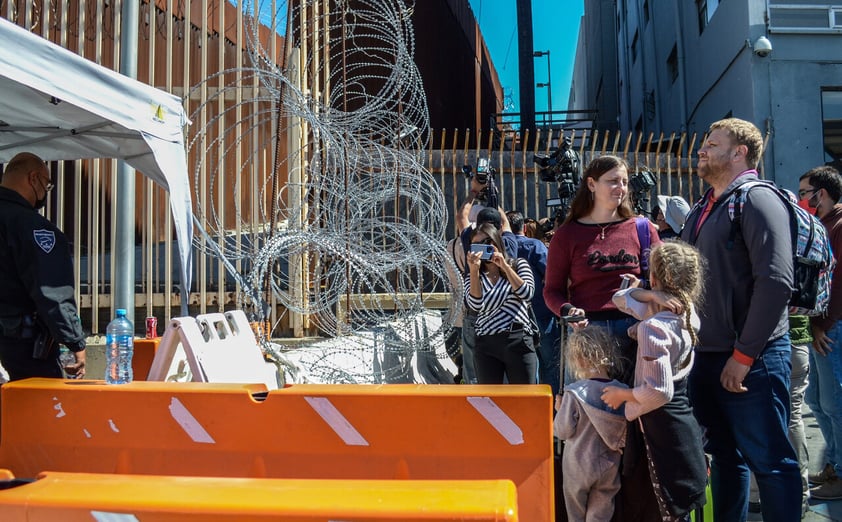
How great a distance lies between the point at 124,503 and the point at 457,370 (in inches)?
243

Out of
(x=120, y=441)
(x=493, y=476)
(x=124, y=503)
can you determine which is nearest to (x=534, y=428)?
(x=493, y=476)

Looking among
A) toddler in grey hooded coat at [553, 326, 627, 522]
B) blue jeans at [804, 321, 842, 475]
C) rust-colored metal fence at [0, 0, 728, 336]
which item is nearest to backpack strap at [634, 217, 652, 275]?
toddler in grey hooded coat at [553, 326, 627, 522]

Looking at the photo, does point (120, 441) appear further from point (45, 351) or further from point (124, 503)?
point (124, 503)

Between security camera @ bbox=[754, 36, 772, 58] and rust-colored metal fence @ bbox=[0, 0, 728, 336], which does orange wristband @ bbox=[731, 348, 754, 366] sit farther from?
security camera @ bbox=[754, 36, 772, 58]

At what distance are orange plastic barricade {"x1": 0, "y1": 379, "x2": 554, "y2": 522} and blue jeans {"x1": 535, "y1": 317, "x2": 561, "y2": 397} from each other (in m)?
2.79

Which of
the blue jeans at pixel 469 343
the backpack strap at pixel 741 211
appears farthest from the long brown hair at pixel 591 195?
the blue jeans at pixel 469 343

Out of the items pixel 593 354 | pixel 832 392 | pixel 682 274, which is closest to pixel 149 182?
pixel 593 354

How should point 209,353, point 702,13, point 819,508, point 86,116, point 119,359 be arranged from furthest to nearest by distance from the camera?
point 702,13, point 86,116, point 819,508, point 209,353, point 119,359

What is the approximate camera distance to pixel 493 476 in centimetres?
279

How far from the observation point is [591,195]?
3.46 m

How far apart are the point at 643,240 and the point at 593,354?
0.82m

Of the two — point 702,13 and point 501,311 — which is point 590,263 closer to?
point 501,311

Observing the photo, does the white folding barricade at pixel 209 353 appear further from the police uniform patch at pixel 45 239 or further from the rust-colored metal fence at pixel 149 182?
the rust-colored metal fence at pixel 149 182

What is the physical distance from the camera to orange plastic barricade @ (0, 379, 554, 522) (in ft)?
9.10
